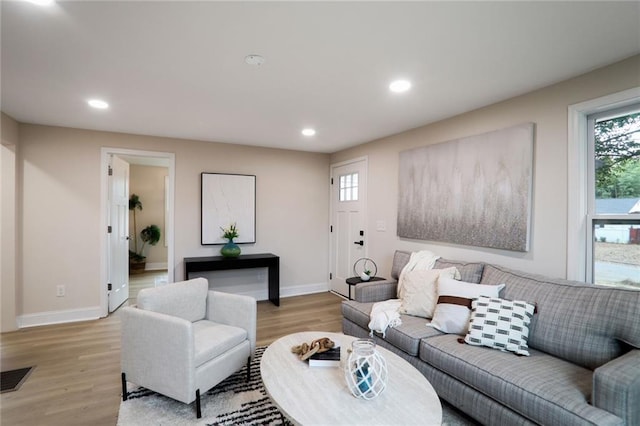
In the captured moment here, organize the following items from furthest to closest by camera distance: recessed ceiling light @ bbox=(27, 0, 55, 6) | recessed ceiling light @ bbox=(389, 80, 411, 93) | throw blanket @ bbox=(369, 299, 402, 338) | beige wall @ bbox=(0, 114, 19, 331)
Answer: beige wall @ bbox=(0, 114, 19, 331) → throw blanket @ bbox=(369, 299, 402, 338) → recessed ceiling light @ bbox=(389, 80, 411, 93) → recessed ceiling light @ bbox=(27, 0, 55, 6)

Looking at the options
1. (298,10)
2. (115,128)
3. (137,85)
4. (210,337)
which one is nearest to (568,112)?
(298,10)

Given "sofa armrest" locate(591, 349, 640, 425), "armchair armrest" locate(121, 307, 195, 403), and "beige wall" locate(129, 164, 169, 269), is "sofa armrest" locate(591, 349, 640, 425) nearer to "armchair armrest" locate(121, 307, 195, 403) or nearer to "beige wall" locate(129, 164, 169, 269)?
"armchair armrest" locate(121, 307, 195, 403)

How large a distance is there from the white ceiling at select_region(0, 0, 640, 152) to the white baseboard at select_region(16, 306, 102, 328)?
87.9 inches

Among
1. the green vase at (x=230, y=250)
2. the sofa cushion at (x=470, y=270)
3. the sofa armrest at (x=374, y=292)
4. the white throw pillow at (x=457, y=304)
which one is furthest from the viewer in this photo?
the green vase at (x=230, y=250)

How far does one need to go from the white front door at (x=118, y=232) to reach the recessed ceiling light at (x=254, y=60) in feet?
9.60

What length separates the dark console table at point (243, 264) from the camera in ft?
13.1

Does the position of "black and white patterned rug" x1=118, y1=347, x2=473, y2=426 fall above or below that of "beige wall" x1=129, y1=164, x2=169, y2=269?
below

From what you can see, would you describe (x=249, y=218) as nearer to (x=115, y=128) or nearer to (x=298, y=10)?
(x=115, y=128)

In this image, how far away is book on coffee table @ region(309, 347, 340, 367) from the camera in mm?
1794

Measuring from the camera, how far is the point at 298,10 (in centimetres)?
154

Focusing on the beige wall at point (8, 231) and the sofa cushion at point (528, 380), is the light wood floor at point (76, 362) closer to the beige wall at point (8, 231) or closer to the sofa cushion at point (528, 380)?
the beige wall at point (8, 231)

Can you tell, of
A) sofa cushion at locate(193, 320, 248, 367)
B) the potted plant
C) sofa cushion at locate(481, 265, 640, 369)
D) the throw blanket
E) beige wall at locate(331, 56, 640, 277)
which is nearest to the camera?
sofa cushion at locate(481, 265, 640, 369)

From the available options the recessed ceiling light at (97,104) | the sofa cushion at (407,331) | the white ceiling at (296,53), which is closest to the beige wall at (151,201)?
the white ceiling at (296,53)

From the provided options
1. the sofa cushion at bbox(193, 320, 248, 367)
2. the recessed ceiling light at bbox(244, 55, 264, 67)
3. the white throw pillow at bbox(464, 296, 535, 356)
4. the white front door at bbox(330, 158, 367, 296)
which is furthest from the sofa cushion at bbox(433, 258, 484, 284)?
the recessed ceiling light at bbox(244, 55, 264, 67)
